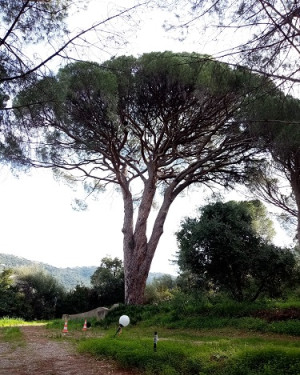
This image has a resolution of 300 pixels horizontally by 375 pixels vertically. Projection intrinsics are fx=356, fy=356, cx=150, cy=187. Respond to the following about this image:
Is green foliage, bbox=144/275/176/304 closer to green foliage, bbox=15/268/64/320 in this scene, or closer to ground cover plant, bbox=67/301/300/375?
green foliage, bbox=15/268/64/320

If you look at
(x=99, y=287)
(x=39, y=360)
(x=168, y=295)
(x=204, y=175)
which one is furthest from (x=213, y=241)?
(x=99, y=287)

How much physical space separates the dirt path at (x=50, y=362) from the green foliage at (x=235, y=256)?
4.19m

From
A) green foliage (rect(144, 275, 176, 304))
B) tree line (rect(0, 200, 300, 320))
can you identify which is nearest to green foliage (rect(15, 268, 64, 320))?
green foliage (rect(144, 275, 176, 304))

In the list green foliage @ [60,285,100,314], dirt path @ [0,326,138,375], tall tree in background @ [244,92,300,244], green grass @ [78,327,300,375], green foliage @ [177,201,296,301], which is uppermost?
tall tree in background @ [244,92,300,244]

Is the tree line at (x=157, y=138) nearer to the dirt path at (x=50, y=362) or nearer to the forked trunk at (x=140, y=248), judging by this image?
the forked trunk at (x=140, y=248)

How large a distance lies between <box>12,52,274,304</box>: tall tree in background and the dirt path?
19.5 ft

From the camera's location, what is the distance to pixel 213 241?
362 inches

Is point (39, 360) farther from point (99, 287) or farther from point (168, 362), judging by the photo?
point (99, 287)

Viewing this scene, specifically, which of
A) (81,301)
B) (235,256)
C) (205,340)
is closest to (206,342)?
(205,340)

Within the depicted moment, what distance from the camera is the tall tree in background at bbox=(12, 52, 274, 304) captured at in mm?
11000

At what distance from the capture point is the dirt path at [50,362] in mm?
4391

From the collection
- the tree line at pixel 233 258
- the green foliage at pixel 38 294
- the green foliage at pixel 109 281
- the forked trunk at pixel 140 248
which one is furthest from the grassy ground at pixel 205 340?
the green foliage at pixel 38 294

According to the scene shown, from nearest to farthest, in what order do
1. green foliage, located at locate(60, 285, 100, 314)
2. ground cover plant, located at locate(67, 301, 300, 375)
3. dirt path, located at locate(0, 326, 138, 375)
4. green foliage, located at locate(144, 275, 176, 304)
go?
ground cover plant, located at locate(67, 301, 300, 375)
dirt path, located at locate(0, 326, 138, 375)
green foliage, located at locate(144, 275, 176, 304)
green foliage, located at locate(60, 285, 100, 314)

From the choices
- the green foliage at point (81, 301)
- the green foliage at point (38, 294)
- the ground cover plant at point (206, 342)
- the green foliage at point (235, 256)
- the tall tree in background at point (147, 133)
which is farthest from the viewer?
the green foliage at point (81, 301)
